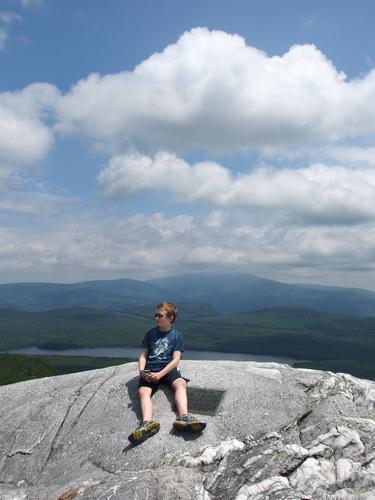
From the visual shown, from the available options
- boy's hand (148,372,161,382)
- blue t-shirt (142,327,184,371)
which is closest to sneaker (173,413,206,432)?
boy's hand (148,372,161,382)

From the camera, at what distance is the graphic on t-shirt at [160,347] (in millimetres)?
12750

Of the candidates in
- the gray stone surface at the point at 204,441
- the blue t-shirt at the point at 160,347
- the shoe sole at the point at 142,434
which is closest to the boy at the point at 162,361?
the blue t-shirt at the point at 160,347

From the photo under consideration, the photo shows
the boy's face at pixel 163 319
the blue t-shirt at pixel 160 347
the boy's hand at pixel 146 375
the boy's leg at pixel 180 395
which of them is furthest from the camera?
the blue t-shirt at pixel 160 347

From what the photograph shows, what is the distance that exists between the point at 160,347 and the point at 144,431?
278cm

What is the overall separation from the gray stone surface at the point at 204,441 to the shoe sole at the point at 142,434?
0.17 m


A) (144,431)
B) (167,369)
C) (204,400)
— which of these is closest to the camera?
(144,431)

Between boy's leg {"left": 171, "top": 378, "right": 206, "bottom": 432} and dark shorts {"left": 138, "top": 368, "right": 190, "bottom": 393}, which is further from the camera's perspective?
dark shorts {"left": 138, "top": 368, "right": 190, "bottom": 393}

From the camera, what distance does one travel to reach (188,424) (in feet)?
34.6

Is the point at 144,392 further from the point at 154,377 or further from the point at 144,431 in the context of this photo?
the point at 144,431

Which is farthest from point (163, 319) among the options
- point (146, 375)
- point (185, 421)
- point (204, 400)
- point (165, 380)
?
point (185, 421)

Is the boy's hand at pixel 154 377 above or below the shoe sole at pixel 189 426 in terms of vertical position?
above

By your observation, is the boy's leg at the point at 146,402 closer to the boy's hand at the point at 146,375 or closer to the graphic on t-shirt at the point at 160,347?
the boy's hand at the point at 146,375

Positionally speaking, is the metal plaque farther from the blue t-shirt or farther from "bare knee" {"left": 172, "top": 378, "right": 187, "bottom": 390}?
the blue t-shirt

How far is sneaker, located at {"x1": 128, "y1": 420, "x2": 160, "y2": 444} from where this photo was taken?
10.5 metres
